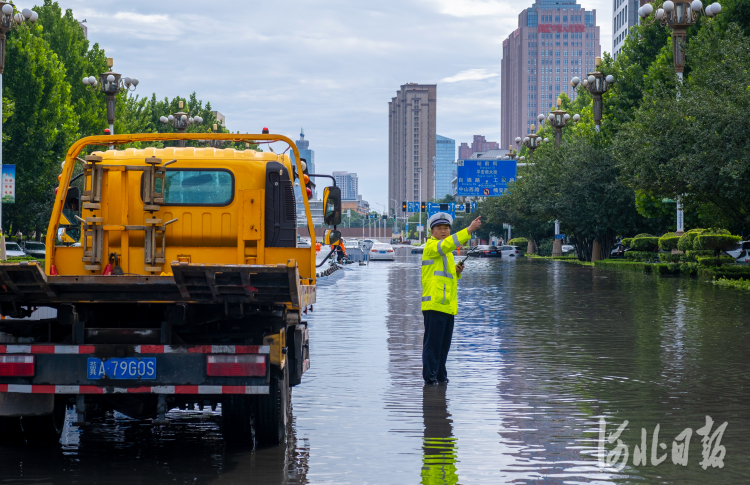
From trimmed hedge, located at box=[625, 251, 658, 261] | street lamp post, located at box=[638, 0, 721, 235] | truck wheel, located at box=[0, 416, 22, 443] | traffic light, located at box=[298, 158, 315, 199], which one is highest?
street lamp post, located at box=[638, 0, 721, 235]

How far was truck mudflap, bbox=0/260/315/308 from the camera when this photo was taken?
20.2 ft

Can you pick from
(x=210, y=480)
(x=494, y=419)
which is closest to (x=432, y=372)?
(x=494, y=419)

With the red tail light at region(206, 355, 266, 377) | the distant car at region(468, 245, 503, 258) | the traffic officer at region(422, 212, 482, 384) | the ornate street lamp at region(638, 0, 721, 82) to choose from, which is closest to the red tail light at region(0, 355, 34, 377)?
the red tail light at region(206, 355, 266, 377)

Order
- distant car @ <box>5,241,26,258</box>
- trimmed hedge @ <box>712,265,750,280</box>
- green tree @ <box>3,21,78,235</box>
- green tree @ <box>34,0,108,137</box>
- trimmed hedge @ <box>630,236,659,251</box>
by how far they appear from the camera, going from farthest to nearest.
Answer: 1. green tree @ <box>34,0,108,137</box>
2. distant car @ <box>5,241,26,258</box>
3. trimmed hedge @ <box>630,236,659,251</box>
4. green tree @ <box>3,21,78,235</box>
5. trimmed hedge @ <box>712,265,750,280</box>

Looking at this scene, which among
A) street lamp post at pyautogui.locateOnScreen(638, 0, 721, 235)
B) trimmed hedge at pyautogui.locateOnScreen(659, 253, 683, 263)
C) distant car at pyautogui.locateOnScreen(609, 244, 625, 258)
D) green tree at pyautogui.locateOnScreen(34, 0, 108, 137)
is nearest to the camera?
street lamp post at pyautogui.locateOnScreen(638, 0, 721, 235)

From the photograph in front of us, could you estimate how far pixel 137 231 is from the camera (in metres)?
8.02

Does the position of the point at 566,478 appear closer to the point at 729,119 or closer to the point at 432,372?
the point at 432,372

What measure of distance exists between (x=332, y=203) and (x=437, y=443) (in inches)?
112

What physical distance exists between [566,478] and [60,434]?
3692 millimetres

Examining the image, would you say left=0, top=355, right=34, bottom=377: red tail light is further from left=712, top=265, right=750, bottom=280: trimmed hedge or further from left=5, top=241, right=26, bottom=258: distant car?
left=5, top=241, right=26, bottom=258: distant car

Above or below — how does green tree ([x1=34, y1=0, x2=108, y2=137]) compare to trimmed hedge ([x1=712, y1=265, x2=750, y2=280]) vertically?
above

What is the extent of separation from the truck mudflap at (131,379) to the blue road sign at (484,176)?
194 feet

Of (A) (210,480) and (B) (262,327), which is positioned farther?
(B) (262,327)

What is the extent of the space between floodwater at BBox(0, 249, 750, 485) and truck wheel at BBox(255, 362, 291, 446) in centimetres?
11
